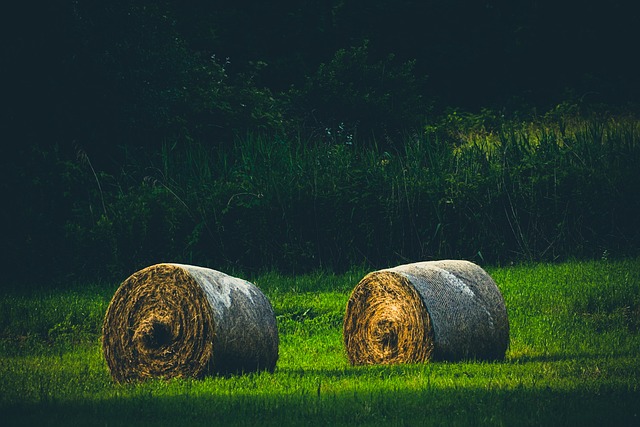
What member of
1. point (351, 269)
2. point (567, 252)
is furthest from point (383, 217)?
point (567, 252)

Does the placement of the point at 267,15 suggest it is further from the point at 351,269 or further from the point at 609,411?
the point at 609,411

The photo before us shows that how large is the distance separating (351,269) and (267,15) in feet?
57.9

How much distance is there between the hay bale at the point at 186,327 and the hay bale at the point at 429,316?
134 cm

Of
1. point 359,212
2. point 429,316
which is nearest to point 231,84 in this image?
point 359,212

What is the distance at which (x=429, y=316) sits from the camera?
38.3 ft

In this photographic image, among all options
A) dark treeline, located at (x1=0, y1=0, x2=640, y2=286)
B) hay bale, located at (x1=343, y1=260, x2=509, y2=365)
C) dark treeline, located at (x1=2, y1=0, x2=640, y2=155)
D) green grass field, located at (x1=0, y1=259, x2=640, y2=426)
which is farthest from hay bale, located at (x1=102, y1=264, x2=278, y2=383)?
dark treeline, located at (x1=2, y1=0, x2=640, y2=155)

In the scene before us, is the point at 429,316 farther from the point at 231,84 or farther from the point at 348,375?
the point at 231,84

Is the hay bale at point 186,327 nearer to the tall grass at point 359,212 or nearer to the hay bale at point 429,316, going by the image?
the hay bale at point 429,316

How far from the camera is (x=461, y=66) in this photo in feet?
119

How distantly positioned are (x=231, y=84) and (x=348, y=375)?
17.9 m

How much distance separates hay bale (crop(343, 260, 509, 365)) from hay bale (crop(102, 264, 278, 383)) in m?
1.34

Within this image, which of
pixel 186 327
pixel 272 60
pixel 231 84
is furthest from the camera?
pixel 272 60

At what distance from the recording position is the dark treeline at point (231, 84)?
67.9ft

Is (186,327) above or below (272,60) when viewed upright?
below
